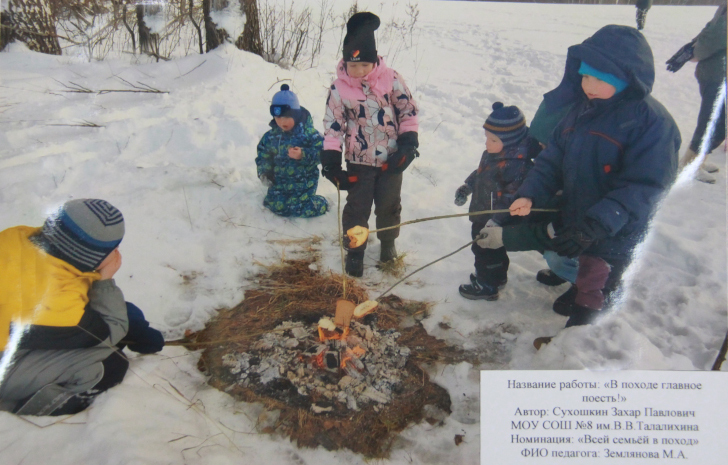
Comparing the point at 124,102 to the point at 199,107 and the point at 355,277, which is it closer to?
the point at 199,107

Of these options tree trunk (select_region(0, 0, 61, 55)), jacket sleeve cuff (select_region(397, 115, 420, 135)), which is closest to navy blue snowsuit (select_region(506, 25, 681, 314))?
jacket sleeve cuff (select_region(397, 115, 420, 135))

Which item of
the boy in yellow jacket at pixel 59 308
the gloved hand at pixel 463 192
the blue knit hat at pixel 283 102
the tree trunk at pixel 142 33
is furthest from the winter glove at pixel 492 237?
the tree trunk at pixel 142 33

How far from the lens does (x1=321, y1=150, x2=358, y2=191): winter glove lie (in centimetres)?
245

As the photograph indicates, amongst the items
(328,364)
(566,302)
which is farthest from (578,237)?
(328,364)

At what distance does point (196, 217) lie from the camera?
262 cm

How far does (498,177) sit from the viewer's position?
91.7 inches

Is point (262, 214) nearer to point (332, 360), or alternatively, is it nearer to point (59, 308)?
point (332, 360)

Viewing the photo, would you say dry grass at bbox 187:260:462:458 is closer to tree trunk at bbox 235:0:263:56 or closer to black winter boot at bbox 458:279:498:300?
black winter boot at bbox 458:279:498:300

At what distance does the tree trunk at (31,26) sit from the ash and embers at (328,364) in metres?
1.70

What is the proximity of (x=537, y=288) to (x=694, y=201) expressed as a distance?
0.90 meters

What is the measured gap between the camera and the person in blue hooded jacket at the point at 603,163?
5.40 feet

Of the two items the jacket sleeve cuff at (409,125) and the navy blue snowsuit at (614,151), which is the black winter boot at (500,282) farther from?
the jacket sleeve cuff at (409,125)

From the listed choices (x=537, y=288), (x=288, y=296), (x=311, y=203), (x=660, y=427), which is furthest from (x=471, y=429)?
(x=311, y=203)

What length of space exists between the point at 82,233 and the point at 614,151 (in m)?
2.01
